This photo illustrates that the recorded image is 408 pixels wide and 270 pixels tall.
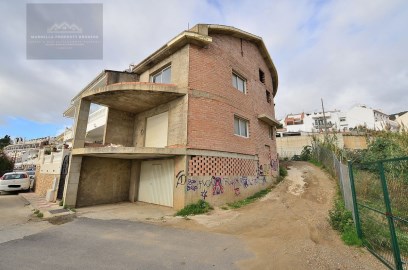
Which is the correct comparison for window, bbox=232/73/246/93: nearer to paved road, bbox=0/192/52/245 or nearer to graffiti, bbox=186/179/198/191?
graffiti, bbox=186/179/198/191

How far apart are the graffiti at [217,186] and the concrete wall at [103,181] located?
570cm

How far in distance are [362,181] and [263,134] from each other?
9.83 m

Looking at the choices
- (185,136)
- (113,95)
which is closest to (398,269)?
(185,136)

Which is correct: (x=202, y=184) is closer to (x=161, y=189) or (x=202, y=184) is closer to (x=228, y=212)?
(x=228, y=212)

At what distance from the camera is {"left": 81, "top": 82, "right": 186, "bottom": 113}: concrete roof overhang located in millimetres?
9766

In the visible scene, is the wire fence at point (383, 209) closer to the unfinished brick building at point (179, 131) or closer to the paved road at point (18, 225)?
the unfinished brick building at point (179, 131)

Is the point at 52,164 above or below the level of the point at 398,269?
above

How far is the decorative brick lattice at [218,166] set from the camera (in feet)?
30.9

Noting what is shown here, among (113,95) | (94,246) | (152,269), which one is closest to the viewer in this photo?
(152,269)

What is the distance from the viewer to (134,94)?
10.3 m

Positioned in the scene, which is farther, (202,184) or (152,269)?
(202,184)

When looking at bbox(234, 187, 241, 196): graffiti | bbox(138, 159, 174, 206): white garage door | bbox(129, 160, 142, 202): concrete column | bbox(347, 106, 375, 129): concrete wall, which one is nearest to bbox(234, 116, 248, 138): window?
bbox(234, 187, 241, 196): graffiti

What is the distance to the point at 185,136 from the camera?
9.55 meters

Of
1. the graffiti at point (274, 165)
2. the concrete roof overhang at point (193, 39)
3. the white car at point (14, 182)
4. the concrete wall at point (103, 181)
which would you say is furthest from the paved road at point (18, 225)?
the graffiti at point (274, 165)
